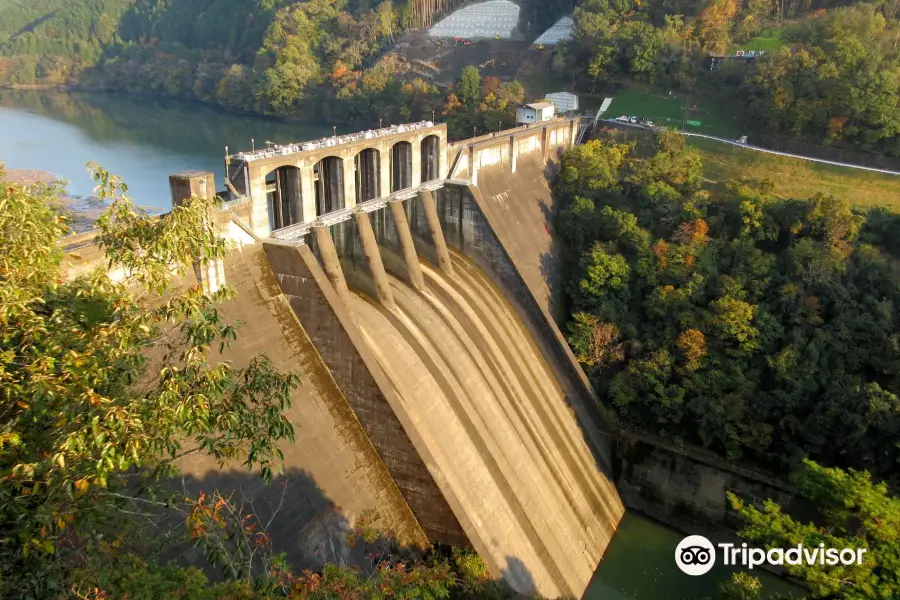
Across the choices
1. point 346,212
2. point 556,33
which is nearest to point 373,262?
point 346,212

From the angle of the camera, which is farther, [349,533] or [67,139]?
[67,139]

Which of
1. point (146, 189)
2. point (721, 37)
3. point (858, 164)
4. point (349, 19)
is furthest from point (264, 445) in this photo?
point (349, 19)

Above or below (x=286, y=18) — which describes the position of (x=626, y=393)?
below

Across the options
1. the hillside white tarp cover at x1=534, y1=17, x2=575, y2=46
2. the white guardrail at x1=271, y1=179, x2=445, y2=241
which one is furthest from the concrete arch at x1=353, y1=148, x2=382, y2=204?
Answer: the hillside white tarp cover at x1=534, y1=17, x2=575, y2=46

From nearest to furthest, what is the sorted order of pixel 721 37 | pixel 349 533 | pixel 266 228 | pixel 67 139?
pixel 349 533, pixel 266 228, pixel 721 37, pixel 67 139

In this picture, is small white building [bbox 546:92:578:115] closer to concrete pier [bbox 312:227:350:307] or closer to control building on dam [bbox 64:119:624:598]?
Answer: control building on dam [bbox 64:119:624:598]

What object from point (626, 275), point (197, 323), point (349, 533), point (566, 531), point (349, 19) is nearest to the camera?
point (197, 323)

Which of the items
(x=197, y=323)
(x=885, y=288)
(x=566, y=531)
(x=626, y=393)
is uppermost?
(x=197, y=323)

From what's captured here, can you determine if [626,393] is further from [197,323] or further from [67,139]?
[67,139]
